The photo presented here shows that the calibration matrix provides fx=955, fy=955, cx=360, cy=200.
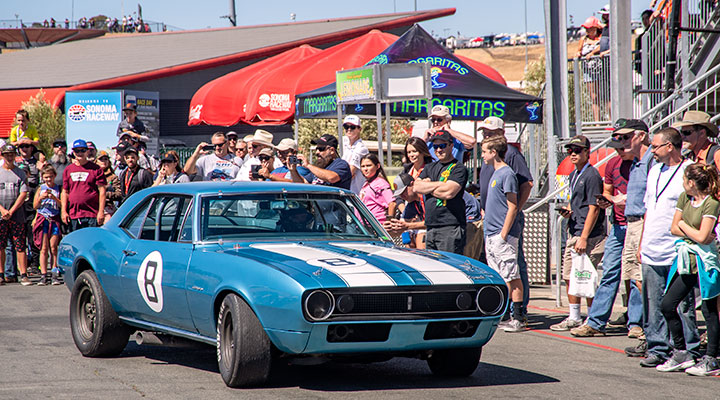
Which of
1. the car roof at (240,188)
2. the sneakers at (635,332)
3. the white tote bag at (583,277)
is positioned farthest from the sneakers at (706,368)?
the car roof at (240,188)

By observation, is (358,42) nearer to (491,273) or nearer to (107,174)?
(107,174)

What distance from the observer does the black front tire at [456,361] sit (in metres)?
6.75

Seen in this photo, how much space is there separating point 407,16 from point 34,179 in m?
24.8

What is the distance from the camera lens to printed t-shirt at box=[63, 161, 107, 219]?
13531 mm

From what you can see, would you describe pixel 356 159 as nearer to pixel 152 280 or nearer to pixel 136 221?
pixel 136 221

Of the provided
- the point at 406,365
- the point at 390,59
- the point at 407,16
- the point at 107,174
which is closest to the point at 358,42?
the point at 390,59

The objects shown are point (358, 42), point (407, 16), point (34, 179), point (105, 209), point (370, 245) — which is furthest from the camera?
point (407, 16)

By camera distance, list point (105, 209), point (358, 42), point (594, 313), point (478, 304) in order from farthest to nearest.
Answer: point (358, 42) < point (105, 209) < point (594, 313) < point (478, 304)

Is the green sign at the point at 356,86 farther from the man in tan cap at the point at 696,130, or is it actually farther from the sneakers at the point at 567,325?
the man in tan cap at the point at 696,130

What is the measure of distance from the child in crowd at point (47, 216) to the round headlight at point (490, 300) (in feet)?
30.1

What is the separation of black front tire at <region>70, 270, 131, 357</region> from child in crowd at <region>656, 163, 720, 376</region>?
430cm

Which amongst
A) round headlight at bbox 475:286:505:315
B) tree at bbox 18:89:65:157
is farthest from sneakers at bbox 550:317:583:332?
tree at bbox 18:89:65:157

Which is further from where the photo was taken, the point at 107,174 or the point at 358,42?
the point at 358,42

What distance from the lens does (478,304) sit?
635 cm
